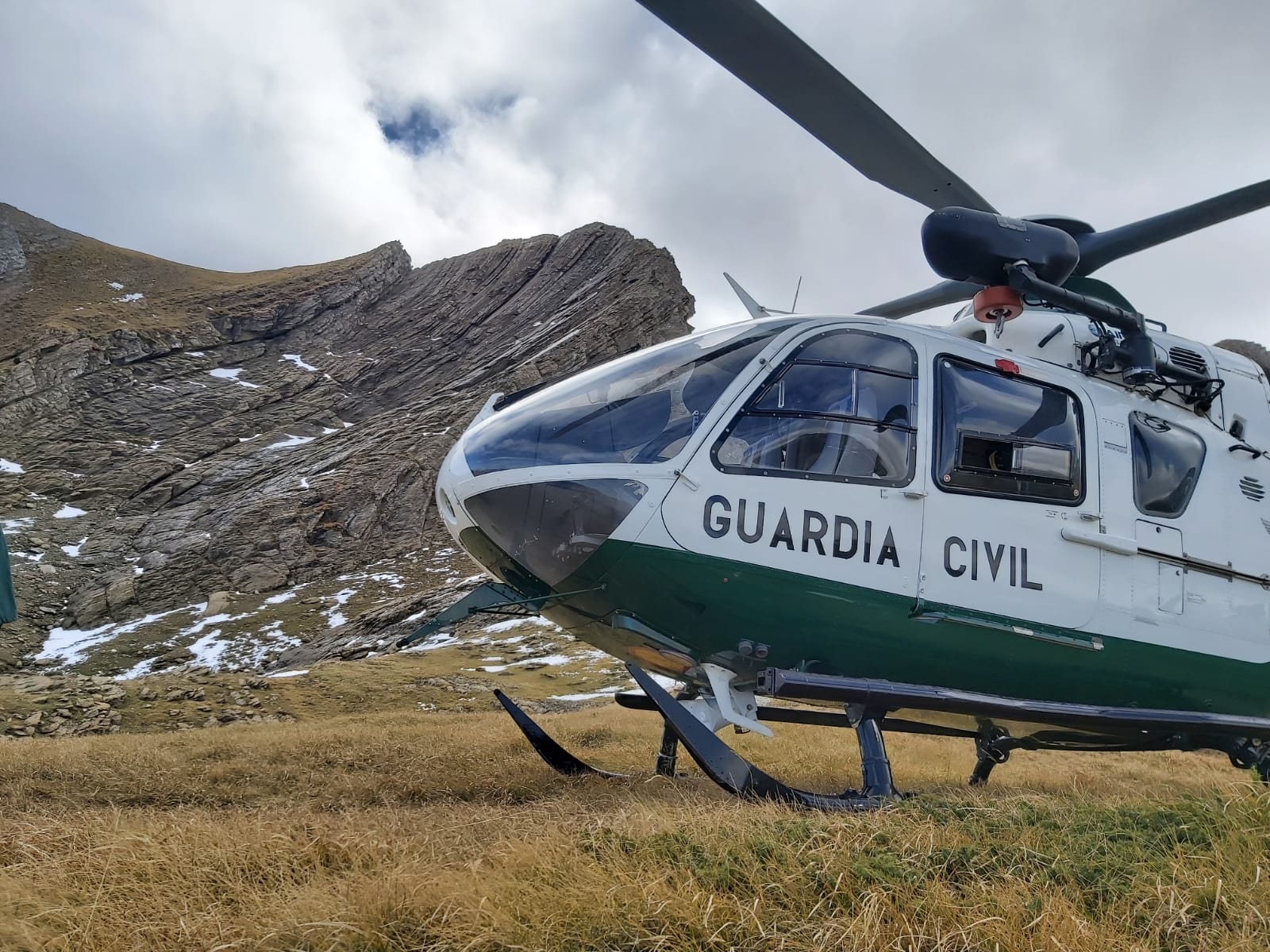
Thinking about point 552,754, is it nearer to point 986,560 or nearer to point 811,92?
point 986,560

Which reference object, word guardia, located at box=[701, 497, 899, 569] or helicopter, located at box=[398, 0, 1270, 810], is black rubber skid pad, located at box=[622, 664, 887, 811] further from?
word guardia, located at box=[701, 497, 899, 569]

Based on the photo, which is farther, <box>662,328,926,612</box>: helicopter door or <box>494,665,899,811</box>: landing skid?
<box>662,328,926,612</box>: helicopter door

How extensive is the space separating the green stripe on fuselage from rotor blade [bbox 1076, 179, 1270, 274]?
318cm

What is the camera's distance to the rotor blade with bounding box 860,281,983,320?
7.89 m

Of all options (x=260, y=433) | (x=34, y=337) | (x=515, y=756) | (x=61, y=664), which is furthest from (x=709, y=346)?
(x=34, y=337)

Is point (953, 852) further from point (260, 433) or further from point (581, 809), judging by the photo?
point (260, 433)

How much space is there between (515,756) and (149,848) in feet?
17.9

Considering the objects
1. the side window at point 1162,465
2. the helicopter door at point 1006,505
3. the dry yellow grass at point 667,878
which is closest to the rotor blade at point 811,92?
the helicopter door at point 1006,505

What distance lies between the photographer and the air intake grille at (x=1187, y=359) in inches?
269

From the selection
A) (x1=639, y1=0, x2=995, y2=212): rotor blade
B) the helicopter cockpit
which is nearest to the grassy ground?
the helicopter cockpit

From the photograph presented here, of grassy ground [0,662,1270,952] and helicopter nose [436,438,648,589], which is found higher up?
helicopter nose [436,438,648,589]

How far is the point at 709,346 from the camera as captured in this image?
5680 millimetres

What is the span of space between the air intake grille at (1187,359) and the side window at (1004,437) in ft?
5.15

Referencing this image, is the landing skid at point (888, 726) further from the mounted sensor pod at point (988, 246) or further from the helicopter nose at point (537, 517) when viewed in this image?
the mounted sensor pod at point (988, 246)
